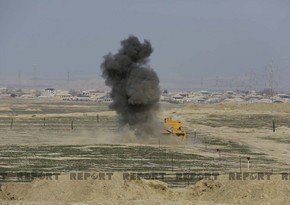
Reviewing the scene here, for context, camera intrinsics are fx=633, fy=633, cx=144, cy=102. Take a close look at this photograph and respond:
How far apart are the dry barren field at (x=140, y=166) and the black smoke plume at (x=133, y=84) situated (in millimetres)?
1523

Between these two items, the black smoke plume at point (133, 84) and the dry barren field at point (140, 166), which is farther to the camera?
the black smoke plume at point (133, 84)

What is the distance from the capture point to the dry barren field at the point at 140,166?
28422mm

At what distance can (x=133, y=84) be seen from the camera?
61.8 meters

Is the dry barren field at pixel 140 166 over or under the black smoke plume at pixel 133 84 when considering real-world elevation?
under

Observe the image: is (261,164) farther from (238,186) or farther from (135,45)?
(135,45)

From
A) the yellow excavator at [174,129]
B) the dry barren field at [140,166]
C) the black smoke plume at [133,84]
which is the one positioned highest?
the black smoke plume at [133,84]

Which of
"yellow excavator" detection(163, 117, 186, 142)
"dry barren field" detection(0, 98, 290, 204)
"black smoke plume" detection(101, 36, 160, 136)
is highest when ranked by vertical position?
"black smoke plume" detection(101, 36, 160, 136)

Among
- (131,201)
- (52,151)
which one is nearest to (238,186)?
(131,201)

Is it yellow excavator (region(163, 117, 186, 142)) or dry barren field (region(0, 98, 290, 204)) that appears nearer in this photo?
dry barren field (region(0, 98, 290, 204))

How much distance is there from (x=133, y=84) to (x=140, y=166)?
19.4 metres

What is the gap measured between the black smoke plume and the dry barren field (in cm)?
152

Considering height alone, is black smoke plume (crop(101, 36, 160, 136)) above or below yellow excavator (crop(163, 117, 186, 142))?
above

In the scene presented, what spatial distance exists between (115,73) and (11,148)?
1469 centimetres

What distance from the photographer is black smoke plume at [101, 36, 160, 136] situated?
203 feet
